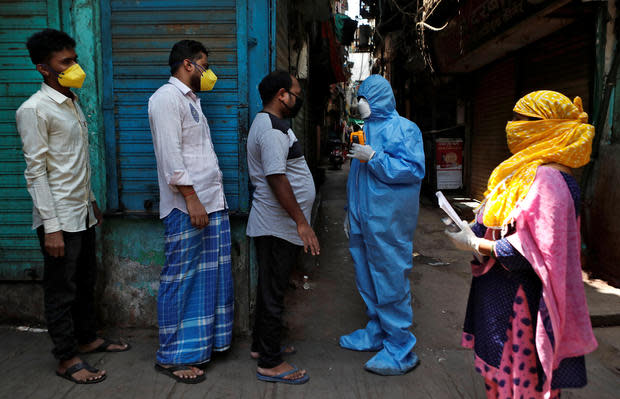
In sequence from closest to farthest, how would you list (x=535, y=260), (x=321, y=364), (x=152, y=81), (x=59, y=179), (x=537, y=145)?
(x=535, y=260), (x=537, y=145), (x=59, y=179), (x=321, y=364), (x=152, y=81)

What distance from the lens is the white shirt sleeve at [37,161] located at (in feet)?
8.43

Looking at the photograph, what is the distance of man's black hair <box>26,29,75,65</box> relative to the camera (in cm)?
262

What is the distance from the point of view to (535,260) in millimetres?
1722

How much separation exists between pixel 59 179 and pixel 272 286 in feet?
4.95

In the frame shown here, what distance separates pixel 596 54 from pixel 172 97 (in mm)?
4698

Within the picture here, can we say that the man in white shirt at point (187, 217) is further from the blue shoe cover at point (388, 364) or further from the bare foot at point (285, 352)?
the blue shoe cover at point (388, 364)

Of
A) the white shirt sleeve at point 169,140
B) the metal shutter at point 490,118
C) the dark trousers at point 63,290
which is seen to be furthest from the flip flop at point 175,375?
the metal shutter at point 490,118

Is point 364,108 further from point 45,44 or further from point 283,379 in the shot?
point 45,44

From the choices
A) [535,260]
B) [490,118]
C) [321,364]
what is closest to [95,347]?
[321,364]

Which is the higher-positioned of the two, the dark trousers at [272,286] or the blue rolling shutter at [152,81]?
the blue rolling shutter at [152,81]

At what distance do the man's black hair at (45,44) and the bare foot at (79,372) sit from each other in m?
1.93

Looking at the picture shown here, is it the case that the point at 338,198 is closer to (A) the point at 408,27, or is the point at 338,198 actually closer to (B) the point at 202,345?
(A) the point at 408,27

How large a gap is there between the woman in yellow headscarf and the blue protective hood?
48.5 inches

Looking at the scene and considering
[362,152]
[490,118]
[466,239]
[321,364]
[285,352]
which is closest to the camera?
[466,239]
